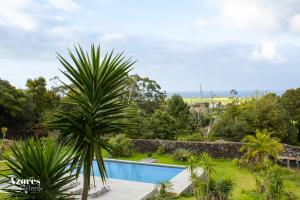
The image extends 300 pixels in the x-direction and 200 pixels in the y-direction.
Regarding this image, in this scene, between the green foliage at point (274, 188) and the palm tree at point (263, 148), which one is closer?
the green foliage at point (274, 188)

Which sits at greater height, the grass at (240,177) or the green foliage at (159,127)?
the green foliage at (159,127)

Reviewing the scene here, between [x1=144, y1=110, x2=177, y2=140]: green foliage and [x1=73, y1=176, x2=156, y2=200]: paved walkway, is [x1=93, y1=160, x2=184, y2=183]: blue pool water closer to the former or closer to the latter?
[x1=73, y1=176, x2=156, y2=200]: paved walkway

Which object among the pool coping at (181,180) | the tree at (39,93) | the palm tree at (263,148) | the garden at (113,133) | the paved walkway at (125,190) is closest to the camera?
the garden at (113,133)

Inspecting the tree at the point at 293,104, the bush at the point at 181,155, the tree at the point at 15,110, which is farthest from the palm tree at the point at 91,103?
the tree at the point at 293,104

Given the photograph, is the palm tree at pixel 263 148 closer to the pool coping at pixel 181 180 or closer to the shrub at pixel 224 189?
the pool coping at pixel 181 180

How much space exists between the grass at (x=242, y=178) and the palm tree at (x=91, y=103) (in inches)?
394

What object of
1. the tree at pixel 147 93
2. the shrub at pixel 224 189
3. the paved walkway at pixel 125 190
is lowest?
the paved walkway at pixel 125 190

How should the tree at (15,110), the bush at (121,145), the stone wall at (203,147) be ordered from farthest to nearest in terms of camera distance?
the tree at (15,110) → the bush at (121,145) → the stone wall at (203,147)

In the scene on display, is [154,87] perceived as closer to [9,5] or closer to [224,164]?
[224,164]

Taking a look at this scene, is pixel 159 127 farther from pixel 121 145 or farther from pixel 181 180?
pixel 181 180

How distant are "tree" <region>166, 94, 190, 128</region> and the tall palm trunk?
28405mm

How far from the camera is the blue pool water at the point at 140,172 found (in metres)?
18.3

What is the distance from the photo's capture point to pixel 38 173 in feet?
14.4

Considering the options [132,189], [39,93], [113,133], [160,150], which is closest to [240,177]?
[132,189]
